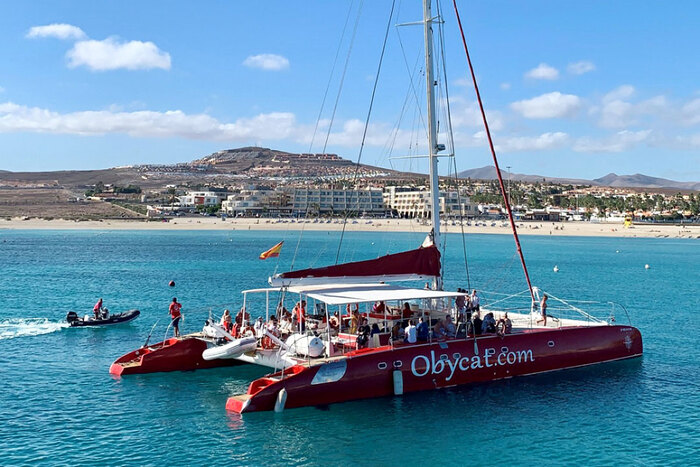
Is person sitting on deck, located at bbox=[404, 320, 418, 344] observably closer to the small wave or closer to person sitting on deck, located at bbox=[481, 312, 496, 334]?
person sitting on deck, located at bbox=[481, 312, 496, 334]

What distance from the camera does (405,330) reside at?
21.0 m

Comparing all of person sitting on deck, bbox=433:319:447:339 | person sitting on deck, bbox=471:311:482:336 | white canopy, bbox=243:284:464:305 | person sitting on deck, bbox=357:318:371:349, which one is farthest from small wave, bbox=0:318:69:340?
person sitting on deck, bbox=471:311:482:336

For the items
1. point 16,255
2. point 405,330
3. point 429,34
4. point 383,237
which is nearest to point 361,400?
point 405,330

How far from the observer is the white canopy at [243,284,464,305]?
Answer: 19891mm

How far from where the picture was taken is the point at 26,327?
31516mm

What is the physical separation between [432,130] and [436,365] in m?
7.98

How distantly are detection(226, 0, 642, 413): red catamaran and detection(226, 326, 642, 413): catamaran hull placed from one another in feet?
0.10

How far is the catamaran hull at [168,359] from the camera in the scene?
22.6 metres

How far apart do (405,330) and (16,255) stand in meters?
70.4

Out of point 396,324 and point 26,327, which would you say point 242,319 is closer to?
point 396,324

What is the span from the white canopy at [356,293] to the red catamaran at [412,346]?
0.10 ft

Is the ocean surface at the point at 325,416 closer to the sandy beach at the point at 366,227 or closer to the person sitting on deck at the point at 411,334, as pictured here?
the person sitting on deck at the point at 411,334

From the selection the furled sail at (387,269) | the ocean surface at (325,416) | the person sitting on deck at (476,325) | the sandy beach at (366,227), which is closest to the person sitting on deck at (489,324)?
the person sitting on deck at (476,325)

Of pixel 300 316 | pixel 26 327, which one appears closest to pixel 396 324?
pixel 300 316
